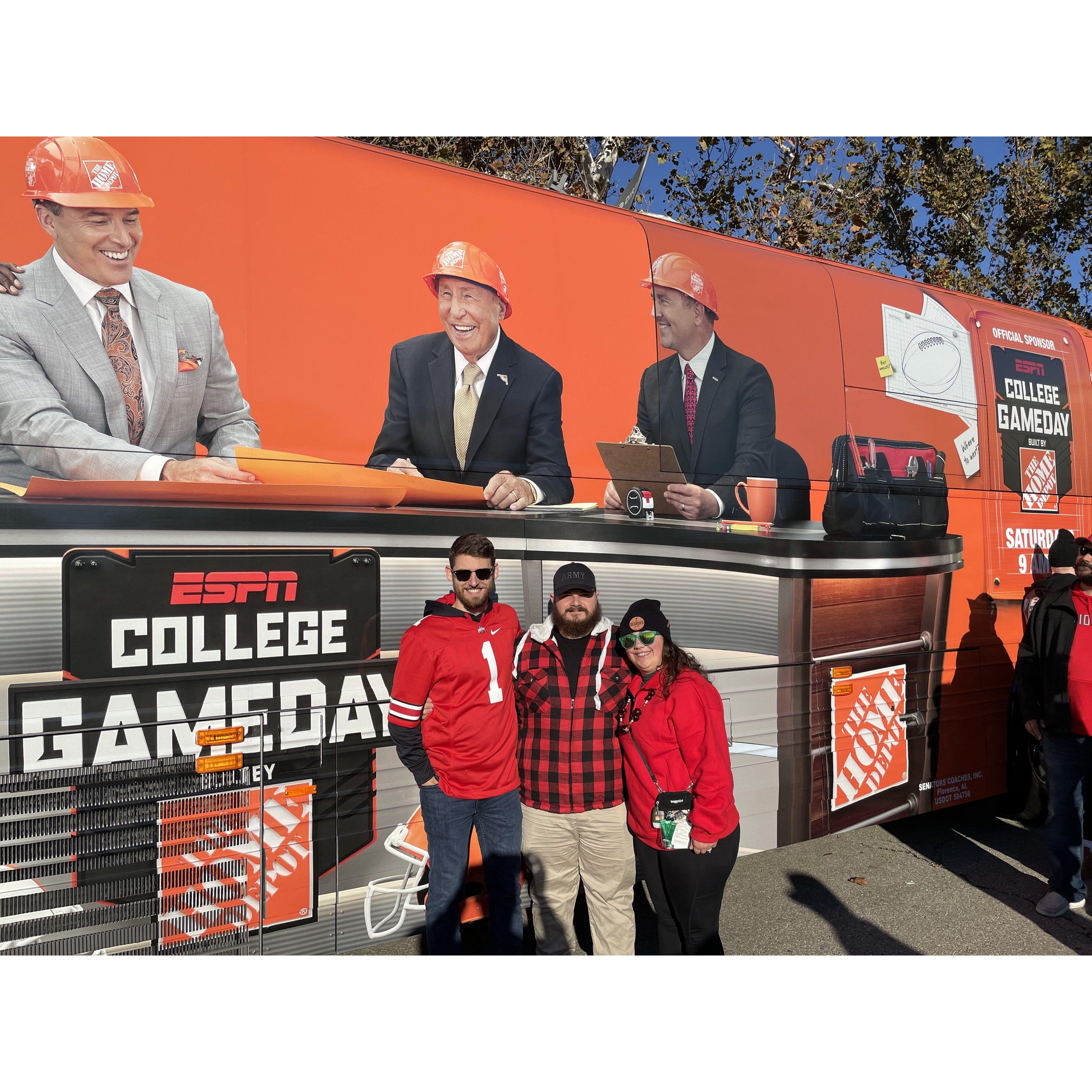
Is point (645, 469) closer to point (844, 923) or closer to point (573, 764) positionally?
point (573, 764)

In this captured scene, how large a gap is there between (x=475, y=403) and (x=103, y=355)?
133 centimetres

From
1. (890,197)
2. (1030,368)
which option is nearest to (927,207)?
(890,197)

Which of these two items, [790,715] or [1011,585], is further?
[1011,585]

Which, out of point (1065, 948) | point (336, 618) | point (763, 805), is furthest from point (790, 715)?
point (336, 618)

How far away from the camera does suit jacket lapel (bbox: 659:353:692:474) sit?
3.97 m

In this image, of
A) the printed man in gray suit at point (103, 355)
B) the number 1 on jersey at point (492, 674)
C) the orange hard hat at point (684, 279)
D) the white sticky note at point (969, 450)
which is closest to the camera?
the printed man in gray suit at point (103, 355)

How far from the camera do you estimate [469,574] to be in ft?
10.4

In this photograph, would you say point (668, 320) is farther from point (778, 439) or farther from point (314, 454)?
point (314, 454)

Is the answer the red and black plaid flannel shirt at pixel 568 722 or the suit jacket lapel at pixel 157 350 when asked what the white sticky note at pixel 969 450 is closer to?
the red and black plaid flannel shirt at pixel 568 722

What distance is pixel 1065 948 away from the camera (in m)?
4.14

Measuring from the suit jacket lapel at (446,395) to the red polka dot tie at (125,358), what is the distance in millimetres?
1052

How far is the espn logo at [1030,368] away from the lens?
18.5 feet

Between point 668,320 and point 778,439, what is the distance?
33.4 inches

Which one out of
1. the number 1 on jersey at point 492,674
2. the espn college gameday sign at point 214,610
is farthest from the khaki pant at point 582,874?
the espn college gameday sign at point 214,610
